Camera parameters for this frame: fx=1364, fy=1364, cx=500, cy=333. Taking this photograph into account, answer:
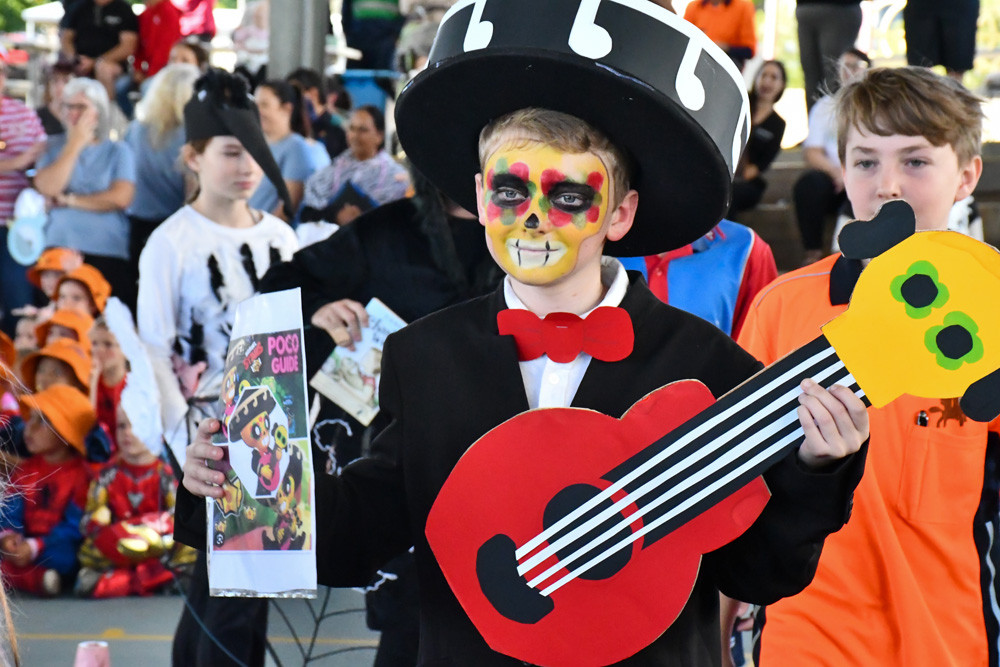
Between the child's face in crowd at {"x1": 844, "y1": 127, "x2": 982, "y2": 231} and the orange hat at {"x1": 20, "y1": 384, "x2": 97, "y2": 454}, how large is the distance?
456 centimetres

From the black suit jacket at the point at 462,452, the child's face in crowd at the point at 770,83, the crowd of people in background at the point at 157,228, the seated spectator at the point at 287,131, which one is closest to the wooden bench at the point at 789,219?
the crowd of people in background at the point at 157,228

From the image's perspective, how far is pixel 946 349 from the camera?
1.88 metres

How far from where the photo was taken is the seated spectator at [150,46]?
326 inches

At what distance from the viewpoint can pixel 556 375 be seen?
2184 millimetres

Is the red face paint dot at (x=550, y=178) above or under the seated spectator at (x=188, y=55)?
under

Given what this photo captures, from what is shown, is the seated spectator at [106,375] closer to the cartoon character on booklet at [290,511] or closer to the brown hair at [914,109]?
the brown hair at [914,109]

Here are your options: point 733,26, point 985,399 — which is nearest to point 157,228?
point 985,399

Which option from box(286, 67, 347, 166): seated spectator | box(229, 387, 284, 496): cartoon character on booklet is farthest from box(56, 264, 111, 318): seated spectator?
box(229, 387, 284, 496): cartoon character on booklet

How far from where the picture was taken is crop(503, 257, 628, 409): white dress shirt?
7.14 feet

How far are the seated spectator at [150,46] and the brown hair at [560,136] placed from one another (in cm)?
655

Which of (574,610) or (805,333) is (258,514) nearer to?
(574,610)

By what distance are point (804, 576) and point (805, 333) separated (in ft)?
2.82

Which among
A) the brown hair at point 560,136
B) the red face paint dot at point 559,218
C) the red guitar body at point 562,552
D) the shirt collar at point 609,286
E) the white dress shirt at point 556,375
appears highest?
the brown hair at point 560,136

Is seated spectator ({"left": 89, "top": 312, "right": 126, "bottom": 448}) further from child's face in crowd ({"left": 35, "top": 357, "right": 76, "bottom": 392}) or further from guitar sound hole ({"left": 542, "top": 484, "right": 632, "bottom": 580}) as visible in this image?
guitar sound hole ({"left": 542, "top": 484, "right": 632, "bottom": 580})
